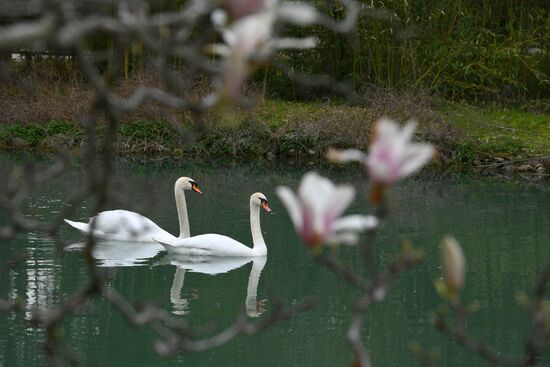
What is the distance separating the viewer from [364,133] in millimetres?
15430

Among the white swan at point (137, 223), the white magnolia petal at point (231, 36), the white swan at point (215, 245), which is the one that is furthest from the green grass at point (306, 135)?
the white magnolia petal at point (231, 36)

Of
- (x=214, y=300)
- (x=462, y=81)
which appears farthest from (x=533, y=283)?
(x=462, y=81)

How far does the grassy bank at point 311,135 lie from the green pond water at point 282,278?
1.37 m

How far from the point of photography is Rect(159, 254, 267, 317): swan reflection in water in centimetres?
816

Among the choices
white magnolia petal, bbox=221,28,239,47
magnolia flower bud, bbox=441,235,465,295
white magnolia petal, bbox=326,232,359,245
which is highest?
white magnolia petal, bbox=221,28,239,47

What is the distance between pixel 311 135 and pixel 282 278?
691 centimetres

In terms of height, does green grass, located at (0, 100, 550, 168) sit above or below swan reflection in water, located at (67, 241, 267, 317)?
below

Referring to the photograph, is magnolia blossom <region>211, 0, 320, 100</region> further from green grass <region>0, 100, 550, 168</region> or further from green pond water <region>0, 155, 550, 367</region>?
green grass <region>0, 100, 550, 168</region>

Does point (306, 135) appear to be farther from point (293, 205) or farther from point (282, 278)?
point (293, 205)

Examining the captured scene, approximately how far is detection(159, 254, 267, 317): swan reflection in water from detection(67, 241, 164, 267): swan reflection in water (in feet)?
0.71

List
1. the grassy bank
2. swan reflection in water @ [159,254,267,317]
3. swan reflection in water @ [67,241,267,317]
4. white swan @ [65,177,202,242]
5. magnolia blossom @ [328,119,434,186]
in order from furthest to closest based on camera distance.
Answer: the grassy bank < white swan @ [65,177,202,242] < swan reflection in water @ [67,241,267,317] < swan reflection in water @ [159,254,267,317] < magnolia blossom @ [328,119,434,186]

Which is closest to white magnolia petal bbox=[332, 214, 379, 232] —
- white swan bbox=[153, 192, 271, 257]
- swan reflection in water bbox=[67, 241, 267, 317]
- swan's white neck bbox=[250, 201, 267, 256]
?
swan reflection in water bbox=[67, 241, 267, 317]

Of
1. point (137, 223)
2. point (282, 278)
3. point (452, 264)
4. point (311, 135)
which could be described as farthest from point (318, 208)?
point (311, 135)

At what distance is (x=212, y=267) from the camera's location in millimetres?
9219
